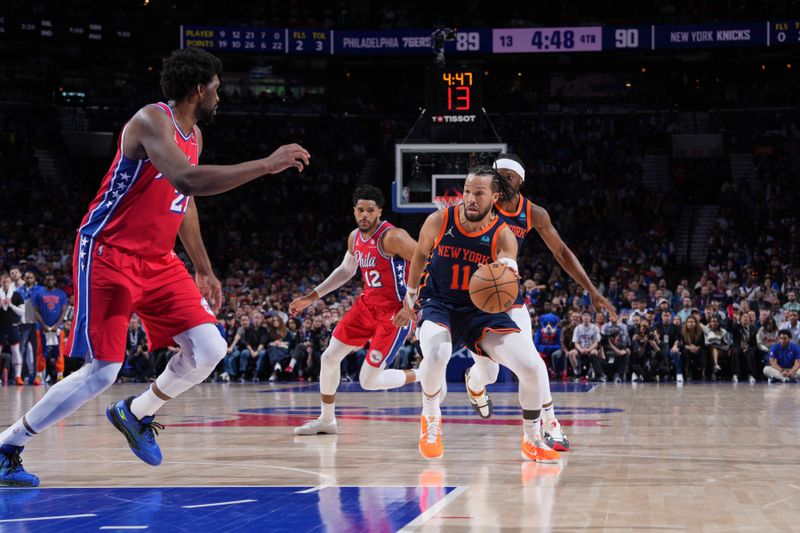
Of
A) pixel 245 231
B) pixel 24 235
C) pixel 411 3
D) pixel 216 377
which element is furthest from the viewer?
pixel 411 3

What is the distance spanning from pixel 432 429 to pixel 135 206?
8.06 ft

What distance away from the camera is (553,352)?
708 inches

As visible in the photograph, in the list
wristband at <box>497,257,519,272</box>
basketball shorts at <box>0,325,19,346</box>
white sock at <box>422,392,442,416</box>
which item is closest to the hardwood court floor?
white sock at <box>422,392,442,416</box>

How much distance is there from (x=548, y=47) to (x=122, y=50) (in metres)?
13.3

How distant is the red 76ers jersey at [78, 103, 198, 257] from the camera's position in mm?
5250

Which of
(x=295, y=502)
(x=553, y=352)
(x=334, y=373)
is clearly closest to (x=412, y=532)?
(x=295, y=502)

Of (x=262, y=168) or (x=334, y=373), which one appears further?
(x=334, y=373)

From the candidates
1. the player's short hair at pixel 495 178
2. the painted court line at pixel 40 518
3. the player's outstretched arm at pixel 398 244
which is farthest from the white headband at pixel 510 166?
the painted court line at pixel 40 518

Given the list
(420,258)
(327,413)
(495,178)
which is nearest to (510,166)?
(495,178)

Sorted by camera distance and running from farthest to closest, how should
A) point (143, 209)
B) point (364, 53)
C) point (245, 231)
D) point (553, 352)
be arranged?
point (364, 53) < point (245, 231) < point (553, 352) < point (143, 209)

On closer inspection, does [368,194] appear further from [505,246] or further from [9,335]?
[9,335]

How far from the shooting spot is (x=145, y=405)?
566 centimetres

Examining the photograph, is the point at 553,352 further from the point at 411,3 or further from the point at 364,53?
the point at 411,3

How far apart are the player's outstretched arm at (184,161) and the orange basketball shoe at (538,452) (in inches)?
101
